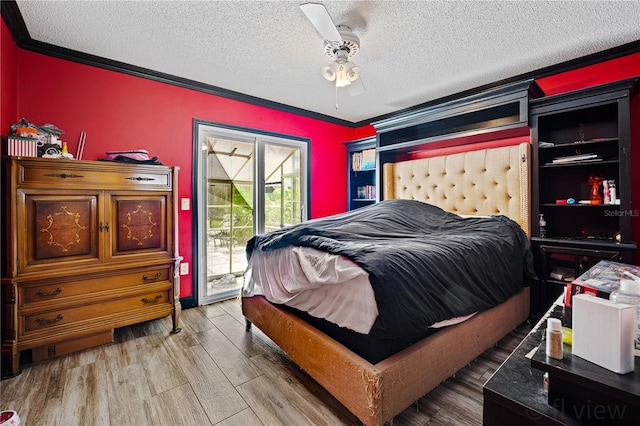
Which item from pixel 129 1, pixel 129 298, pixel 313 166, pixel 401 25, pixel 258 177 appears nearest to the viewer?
pixel 129 1

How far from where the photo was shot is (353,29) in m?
2.20

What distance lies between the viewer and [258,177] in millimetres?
3787

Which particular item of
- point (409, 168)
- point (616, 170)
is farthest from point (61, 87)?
point (616, 170)

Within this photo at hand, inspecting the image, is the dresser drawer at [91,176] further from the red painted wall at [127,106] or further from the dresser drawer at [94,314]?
the dresser drawer at [94,314]

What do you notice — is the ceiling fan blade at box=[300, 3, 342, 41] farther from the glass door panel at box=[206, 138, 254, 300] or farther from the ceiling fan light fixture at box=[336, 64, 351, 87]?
the glass door panel at box=[206, 138, 254, 300]

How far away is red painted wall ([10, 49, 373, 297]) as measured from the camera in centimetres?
245

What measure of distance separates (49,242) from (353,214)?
2274 millimetres

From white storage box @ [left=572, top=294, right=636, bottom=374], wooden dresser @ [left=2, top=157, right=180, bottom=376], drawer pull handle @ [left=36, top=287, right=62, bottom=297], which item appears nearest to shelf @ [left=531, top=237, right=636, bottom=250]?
white storage box @ [left=572, top=294, right=636, bottom=374]

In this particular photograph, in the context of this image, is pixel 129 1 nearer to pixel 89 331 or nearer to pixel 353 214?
pixel 353 214

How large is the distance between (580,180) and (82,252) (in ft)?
14.1

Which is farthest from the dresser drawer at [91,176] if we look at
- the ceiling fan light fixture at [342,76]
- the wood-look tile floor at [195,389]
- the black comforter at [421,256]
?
the ceiling fan light fixture at [342,76]

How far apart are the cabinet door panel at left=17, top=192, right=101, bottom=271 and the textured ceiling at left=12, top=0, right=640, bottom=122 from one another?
52.2 inches

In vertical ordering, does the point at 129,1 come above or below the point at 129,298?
above

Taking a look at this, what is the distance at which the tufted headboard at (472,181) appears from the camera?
2805 mm
